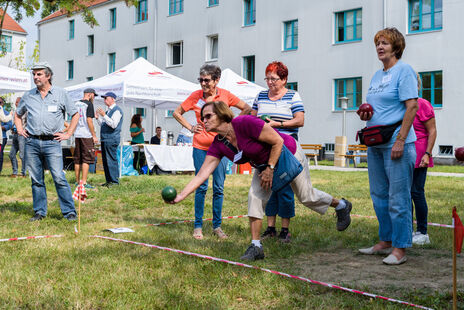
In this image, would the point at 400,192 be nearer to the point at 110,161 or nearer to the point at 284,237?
the point at 284,237

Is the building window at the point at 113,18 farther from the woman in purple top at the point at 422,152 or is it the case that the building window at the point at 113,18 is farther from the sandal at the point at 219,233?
the woman in purple top at the point at 422,152

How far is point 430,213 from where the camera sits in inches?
297

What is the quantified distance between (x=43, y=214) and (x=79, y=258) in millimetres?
2527

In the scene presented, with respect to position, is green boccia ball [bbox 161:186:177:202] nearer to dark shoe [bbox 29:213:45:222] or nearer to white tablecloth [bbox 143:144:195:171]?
dark shoe [bbox 29:213:45:222]

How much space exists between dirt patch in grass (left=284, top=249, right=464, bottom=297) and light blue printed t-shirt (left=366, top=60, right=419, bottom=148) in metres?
1.06

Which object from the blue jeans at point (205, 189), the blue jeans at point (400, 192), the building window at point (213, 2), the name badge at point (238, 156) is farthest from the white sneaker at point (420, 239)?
the building window at point (213, 2)

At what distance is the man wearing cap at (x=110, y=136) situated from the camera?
10688 mm

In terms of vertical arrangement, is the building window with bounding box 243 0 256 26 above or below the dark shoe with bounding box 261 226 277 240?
above

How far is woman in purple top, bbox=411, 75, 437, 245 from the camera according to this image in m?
5.46

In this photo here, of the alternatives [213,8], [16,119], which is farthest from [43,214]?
[213,8]

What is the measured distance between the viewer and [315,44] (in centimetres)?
2411

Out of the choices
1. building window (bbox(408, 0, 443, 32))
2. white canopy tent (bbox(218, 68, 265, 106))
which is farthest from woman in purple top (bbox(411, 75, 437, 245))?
building window (bbox(408, 0, 443, 32))

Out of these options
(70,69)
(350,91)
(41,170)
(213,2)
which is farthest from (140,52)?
(41,170)

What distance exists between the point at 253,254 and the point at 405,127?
170 centimetres
